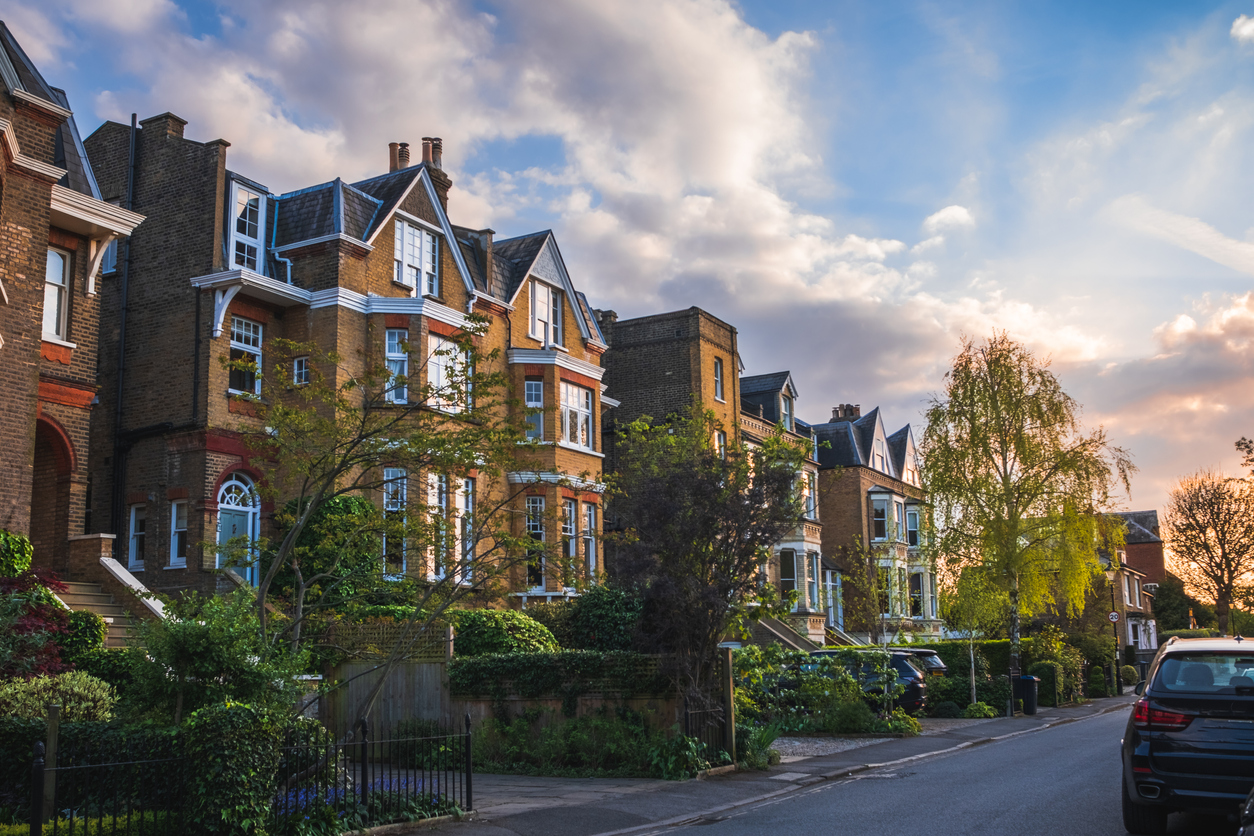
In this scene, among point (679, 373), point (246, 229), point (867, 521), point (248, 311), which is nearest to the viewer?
point (248, 311)

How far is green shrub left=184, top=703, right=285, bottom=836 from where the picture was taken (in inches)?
361

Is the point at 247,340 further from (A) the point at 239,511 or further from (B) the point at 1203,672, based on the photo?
(B) the point at 1203,672

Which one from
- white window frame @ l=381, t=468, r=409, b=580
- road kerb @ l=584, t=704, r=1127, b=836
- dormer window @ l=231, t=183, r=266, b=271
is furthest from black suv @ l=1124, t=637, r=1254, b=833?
dormer window @ l=231, t=183, r=266, b=271

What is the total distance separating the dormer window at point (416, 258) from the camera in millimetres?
28109

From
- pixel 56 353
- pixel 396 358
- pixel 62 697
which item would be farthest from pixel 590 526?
pixel 62 697

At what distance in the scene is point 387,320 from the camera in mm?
26719

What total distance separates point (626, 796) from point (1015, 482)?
2364 centimetres

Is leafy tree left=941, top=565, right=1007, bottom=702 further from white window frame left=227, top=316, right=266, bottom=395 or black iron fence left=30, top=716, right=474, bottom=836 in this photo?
black iron fence left=30, top=716, right=474, bottom=836

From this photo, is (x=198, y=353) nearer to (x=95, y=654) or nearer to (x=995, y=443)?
(x=95, y=654)

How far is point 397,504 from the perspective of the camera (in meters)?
23.2

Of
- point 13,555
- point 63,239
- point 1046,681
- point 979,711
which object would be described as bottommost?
point 979,711

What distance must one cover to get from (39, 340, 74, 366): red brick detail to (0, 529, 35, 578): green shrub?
4.34 meters

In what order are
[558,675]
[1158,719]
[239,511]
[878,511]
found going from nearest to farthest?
[1158,719] → [558,675] → [239,511] → [878,511]

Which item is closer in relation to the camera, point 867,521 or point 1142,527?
point 867,521
